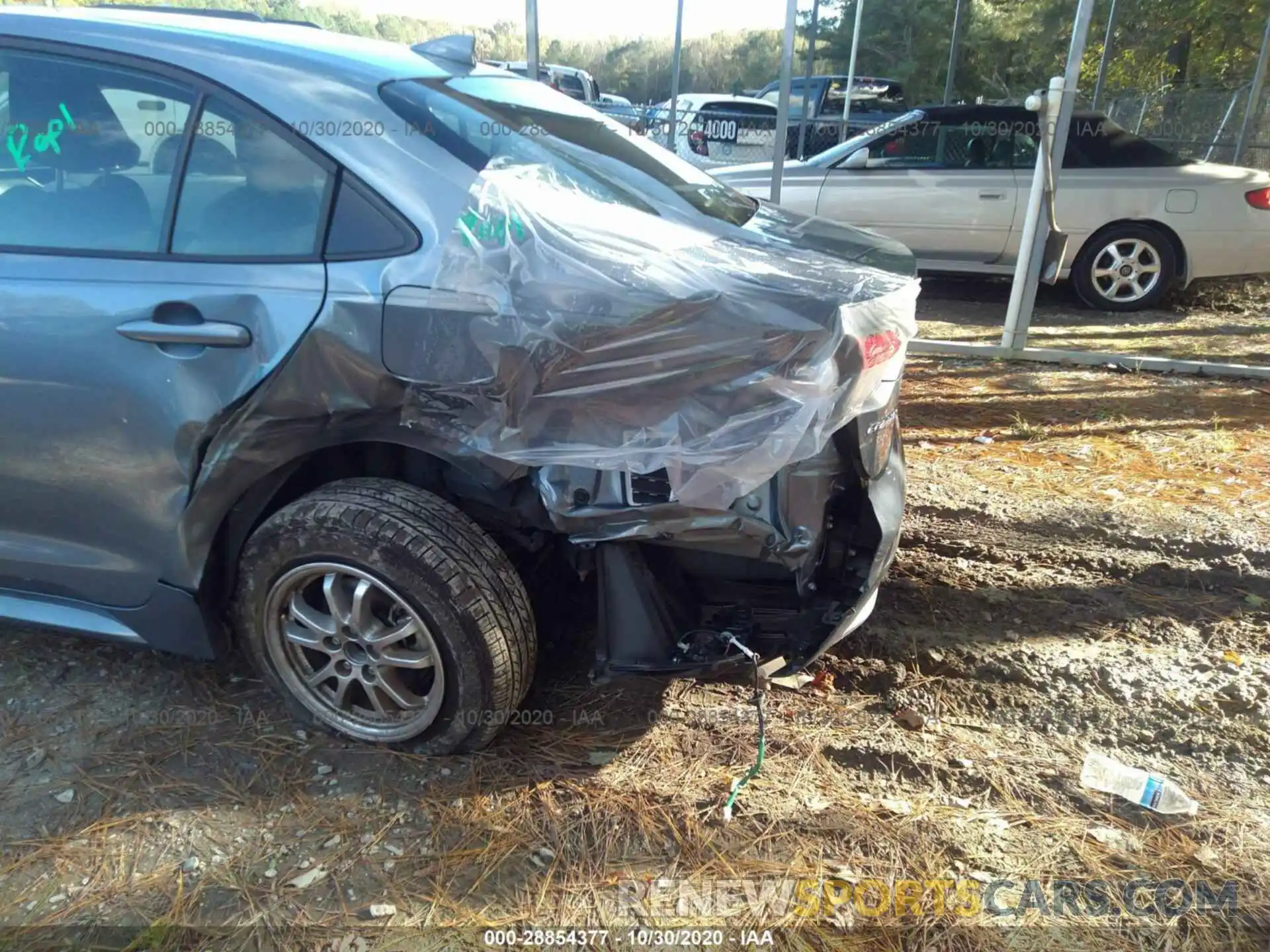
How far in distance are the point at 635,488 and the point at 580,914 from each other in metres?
0.97

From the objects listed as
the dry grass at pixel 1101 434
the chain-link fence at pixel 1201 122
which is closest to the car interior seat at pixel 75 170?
the dry grass at pixel 1101 434

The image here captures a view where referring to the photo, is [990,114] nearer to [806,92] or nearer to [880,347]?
[806,92]

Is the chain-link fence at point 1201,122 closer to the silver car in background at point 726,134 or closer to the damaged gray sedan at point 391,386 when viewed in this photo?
the silver car in background at point 726,134

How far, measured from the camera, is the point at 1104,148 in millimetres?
7535

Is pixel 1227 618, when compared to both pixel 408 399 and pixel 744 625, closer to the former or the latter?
pixel 744 625

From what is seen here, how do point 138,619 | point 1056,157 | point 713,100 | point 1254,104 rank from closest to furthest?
point 138,619 < point 1056,157 < point 1254,104 < point 713,100

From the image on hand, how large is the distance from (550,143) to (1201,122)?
12.4 m

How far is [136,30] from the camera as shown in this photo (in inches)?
94.0

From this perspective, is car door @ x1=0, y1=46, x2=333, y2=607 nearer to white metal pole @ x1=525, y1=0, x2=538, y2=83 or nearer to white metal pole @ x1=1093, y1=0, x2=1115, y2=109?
white metal pole @ x1=525, y1=0, x2=538, y2=83

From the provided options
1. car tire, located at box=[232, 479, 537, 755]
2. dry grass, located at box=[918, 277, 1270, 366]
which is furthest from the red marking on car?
dry grass, located at box=[918, 277, 1270, 366]

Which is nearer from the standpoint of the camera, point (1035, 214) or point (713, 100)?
point (1035, 214)

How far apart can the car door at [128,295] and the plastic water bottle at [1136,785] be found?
2351 millimetres

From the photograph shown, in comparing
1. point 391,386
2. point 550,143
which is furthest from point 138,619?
point 550,143

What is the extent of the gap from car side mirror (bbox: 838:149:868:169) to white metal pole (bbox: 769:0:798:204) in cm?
222
